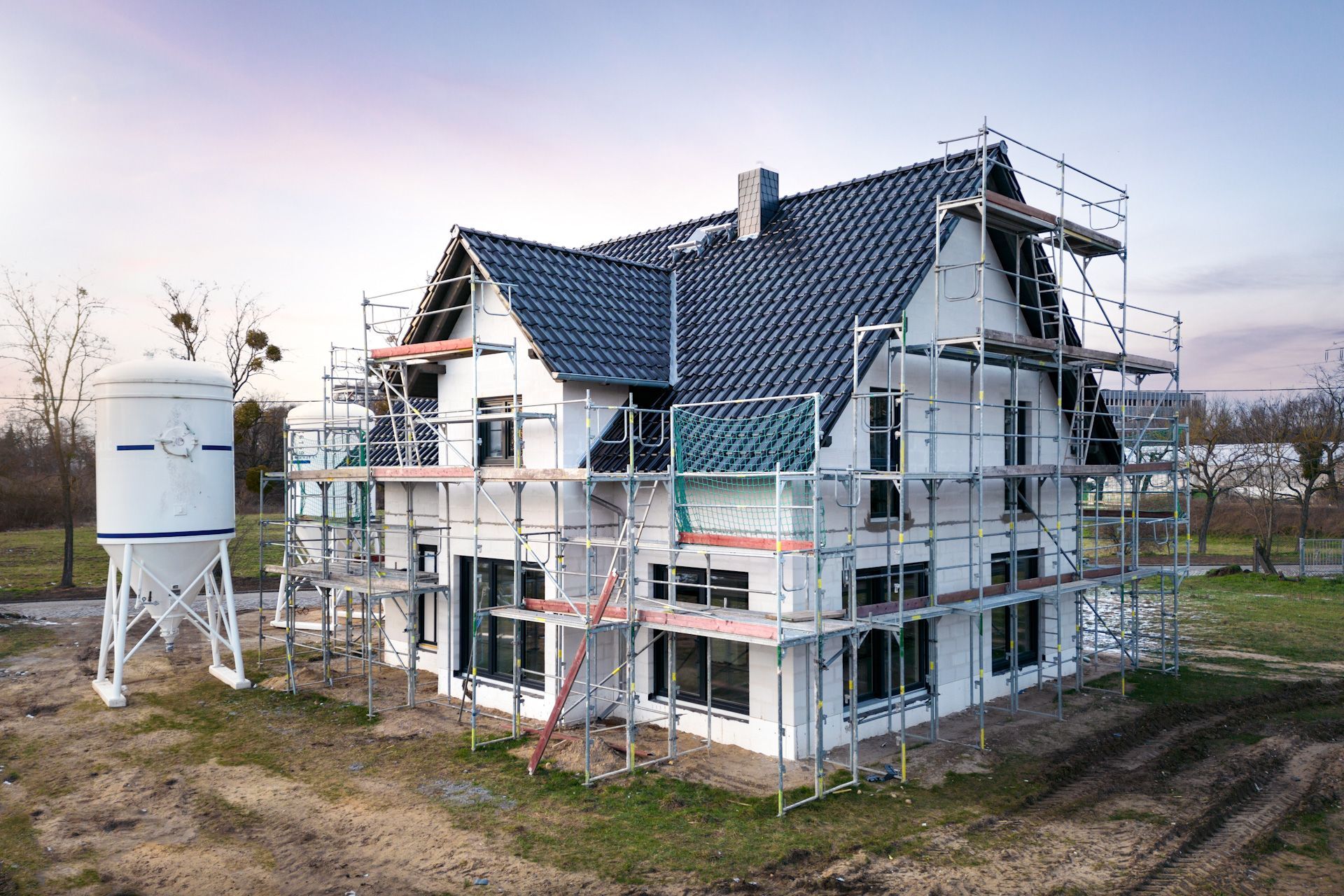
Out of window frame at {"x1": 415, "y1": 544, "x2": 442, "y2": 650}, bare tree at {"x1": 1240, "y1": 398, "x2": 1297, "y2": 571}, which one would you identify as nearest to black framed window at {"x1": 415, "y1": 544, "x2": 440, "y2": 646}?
window frame at {"x1": 415, "y1": 544, "x2": 442, "y2": 650}

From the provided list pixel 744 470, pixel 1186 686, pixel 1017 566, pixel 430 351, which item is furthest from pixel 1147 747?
pixel 430 351

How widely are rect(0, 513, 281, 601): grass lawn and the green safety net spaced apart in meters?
18.3

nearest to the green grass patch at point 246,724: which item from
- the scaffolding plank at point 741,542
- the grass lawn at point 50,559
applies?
the scaffolding plank at point 741,542

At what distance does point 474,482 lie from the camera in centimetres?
1339

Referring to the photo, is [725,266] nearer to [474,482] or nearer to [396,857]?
[474,482]

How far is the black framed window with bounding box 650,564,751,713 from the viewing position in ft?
40.9

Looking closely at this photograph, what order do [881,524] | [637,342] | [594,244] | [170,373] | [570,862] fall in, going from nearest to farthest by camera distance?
1. [570,862]
2. [881,524]
3. [637,342]
4. [170,373]
5. [594,244]


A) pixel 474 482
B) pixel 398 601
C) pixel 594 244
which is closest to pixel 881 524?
pixel 474 482

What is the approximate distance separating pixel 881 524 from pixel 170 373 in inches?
488

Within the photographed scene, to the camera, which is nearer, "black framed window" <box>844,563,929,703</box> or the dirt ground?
the dirt ground

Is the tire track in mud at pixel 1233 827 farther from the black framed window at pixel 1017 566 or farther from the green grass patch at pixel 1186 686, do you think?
the black framed window at pixel 1017 566

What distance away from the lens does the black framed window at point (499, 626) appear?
14.2 metres

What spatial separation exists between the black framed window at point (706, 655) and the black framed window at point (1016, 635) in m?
4.57

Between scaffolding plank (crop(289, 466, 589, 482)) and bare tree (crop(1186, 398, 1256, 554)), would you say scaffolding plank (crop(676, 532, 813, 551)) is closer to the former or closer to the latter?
scaffolding plank (crop(289, 466, 589, 482))
